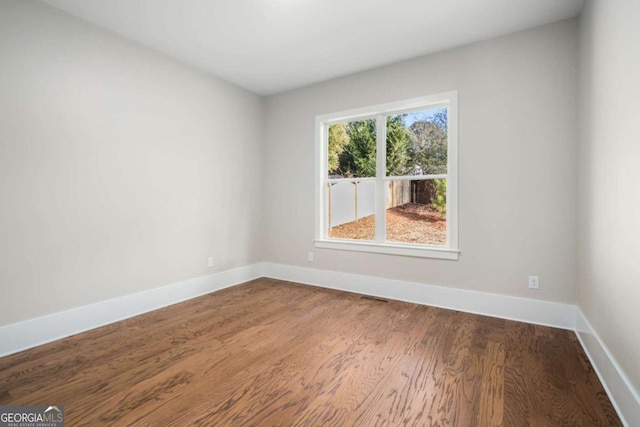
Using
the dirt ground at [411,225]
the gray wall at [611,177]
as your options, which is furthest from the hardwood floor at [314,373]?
the dirt ground at [411,225]

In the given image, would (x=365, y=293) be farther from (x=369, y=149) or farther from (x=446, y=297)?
(x=369, y=149)

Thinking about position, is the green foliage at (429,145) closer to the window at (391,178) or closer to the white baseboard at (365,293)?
the window at (391,178)

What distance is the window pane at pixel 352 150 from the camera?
153 inches

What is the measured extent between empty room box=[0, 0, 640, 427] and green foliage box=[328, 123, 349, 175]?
0.10 feet

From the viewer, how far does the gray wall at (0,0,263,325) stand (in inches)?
90.9

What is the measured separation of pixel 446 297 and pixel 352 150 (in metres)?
2.15

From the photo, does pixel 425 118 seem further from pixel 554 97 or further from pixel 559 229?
pixel 559 229

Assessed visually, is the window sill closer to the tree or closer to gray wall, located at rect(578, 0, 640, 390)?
the tree

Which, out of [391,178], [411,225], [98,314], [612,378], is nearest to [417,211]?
[411,225]

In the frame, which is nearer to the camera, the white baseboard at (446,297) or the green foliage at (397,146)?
the white baseboard at (446,297)

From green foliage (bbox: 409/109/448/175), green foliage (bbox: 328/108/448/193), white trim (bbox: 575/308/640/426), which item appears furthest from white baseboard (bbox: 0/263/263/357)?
white trim (bbox: 575/308/640/426)

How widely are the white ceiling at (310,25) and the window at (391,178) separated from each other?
0.62 metres

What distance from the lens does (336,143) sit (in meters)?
4.16

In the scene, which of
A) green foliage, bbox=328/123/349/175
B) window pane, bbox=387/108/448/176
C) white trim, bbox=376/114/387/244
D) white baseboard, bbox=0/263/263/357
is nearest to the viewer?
white baseboard, bbox=0/263/263/357
